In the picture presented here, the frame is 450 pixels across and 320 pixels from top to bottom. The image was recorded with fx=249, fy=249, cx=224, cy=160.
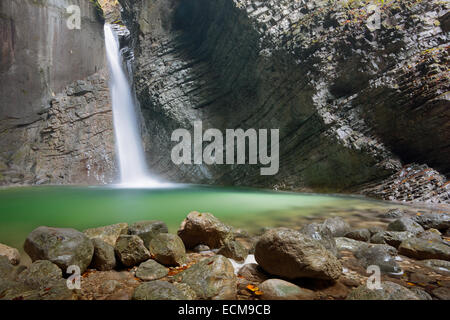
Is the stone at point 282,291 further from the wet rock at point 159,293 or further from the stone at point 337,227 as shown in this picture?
the stone at point 337,227

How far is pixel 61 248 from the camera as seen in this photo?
2.75 meters

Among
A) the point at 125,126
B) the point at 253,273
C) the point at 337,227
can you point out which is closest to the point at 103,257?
the point at 253,273

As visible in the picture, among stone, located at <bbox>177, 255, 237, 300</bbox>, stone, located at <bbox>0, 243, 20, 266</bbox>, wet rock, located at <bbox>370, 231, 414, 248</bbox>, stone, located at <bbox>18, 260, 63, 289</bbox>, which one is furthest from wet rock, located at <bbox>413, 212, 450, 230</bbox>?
stone, located at <bbox>0, 243, 20, 266</bbox>

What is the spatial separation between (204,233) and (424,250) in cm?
292

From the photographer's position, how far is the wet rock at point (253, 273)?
266 cm

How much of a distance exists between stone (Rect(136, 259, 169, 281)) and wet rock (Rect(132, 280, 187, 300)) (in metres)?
0.48

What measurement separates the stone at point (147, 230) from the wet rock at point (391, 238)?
329 cm

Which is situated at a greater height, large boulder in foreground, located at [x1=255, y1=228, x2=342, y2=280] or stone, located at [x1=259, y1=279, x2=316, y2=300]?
large boulder in foreground, located at [x1=255, y1=228, x2=342, y2=280]

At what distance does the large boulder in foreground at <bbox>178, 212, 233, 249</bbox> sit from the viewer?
3.68 metres

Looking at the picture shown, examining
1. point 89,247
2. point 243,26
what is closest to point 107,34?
point 243,26

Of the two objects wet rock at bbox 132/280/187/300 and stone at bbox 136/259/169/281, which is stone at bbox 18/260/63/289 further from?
wet rock at bbox 132/280/187/300

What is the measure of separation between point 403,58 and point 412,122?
8.06 feet

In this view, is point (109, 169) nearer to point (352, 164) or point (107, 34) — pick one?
point (107, 34)
